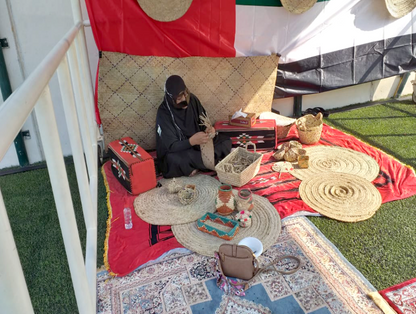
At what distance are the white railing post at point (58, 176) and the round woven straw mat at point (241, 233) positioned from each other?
1.06 m

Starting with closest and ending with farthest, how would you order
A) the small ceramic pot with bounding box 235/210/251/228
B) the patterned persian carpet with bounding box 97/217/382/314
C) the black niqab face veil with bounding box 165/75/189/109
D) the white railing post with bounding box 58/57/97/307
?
1. the white railing post with bounding box 58/57/97/307
2. the patterned persian carpet with bounding box 97/217/382/314
3. the small ceramic pot with bounding box 235/210/251/228
4. the black niqab face veil with bounding box 165/75/189/109

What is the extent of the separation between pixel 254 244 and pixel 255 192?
0.86 metres

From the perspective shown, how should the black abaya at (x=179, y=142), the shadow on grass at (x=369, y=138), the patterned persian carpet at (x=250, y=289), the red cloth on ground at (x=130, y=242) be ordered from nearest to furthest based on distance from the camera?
the patterned persian carpet at (x=250, y=289) → the red cloth on ground at (x=130, y=242) → the black abaya at (x=179, y=142) → the shadow on grass at (x=369, y=138)

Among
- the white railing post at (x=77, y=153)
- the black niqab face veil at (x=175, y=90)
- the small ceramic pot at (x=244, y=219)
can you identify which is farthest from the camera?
the black niqab face veil at (x=175, y=90)

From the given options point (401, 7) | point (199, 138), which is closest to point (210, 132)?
point (199, 138)

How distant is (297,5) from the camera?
392cm

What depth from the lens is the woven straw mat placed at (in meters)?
3.66

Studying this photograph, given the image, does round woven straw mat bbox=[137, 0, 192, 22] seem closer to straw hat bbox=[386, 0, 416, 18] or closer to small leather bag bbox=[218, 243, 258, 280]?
small leather bag bbox=[218, 243, 258, 280]

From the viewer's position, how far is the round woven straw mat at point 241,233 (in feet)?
8.25

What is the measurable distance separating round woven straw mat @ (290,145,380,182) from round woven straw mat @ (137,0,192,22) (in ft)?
6.70

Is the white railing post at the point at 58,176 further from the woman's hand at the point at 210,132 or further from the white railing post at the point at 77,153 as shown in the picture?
the woman's hand at the point at 210,132

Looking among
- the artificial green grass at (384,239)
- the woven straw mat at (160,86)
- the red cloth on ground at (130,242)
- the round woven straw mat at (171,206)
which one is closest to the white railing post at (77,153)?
the red cloth on ground at (130,242)

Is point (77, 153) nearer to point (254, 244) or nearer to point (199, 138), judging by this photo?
point (254, 244)

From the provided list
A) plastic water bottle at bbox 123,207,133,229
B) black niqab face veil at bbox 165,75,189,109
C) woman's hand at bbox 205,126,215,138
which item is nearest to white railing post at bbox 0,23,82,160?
plastic water bottle at bbox 123,207,133,229
